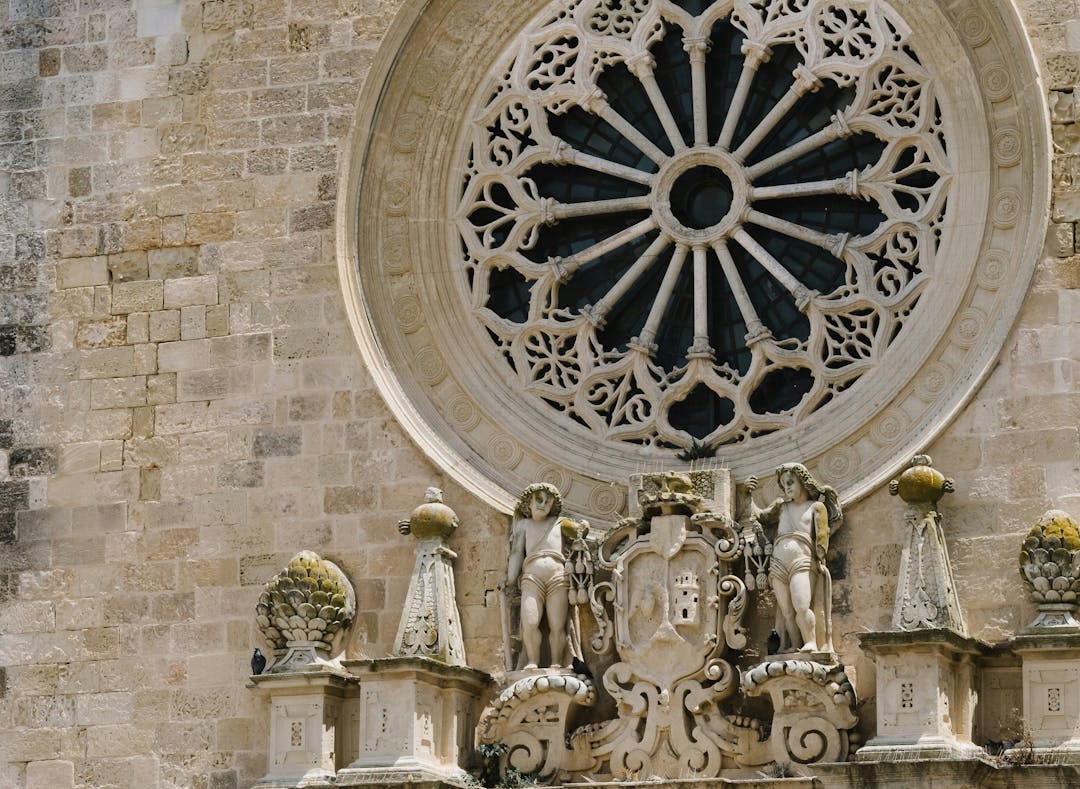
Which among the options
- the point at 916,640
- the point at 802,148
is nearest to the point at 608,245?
the point at 802,148

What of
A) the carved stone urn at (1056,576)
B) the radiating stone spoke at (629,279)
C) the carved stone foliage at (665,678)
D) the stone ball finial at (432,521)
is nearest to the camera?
the carved stone urn at (1056,576)

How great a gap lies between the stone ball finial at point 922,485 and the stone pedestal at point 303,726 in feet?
12.2

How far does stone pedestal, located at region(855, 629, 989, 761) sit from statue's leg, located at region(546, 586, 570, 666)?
2.00 m

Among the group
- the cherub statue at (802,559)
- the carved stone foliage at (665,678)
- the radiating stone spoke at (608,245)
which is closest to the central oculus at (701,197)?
the radiating stone spoke at (608,245)

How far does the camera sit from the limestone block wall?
700 inches

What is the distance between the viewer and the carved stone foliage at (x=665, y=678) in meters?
16.6

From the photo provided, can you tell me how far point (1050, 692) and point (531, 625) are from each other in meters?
3.20

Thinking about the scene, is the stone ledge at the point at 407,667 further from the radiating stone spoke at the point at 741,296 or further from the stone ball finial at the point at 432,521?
the radiating stone spoke at the point at 741,296

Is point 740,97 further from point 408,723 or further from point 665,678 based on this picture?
point 408,723

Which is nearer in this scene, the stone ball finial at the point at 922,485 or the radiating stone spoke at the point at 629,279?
the stone ball finial at the point at 922,485

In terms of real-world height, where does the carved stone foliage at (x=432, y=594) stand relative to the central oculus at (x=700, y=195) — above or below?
below

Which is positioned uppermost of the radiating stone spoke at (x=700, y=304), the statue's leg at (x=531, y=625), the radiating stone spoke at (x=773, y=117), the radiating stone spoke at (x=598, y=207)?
the radiating stone spoke at (x=773, y=117)

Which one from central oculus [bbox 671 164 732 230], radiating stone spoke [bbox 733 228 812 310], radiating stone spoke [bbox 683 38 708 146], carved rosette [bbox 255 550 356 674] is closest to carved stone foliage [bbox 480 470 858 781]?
carved rosette [bbox 255 550 356 674]

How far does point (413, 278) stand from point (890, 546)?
152 inches
